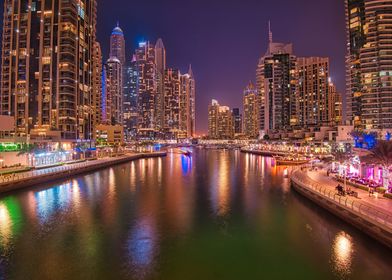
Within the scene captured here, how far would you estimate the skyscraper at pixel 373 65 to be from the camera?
119 meters

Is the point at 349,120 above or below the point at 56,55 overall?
below

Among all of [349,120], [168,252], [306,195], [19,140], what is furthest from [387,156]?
[349,120]

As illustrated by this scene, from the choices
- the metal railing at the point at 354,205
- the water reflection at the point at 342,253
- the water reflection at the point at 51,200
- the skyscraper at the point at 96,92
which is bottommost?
the water reflection at the point at 342,253

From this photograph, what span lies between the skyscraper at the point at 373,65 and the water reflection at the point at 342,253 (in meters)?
114

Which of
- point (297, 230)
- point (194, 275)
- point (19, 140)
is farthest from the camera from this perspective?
point (19, 140)

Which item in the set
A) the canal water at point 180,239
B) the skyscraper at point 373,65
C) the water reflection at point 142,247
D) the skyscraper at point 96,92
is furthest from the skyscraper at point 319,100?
the water reflection at point 142,247

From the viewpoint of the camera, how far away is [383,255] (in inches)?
818

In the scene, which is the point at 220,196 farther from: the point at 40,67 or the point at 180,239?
the point at 40,67

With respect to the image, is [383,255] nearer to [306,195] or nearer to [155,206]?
[306,195]

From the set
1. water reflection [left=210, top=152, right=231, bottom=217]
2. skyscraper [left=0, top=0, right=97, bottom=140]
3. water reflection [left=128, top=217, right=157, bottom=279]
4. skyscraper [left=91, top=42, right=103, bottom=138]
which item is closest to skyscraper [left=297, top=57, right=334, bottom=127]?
skyscraper [left=91, top=42, right=103, bottom=138]

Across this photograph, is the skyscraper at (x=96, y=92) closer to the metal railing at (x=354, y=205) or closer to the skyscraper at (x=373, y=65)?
the metal railing at (x=354, y=205)

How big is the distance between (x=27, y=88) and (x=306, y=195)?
96.3 meters

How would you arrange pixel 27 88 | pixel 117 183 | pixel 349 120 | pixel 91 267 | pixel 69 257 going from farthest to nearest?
pixel 349 120
pixel 27 88
pixel 117 183
pixel 69 257
pixel 91 267

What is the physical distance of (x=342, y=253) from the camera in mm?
21828
